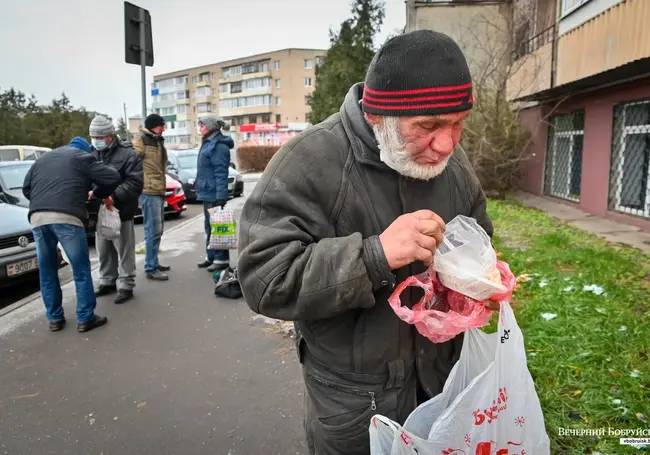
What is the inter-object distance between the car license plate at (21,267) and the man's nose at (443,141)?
6.03m

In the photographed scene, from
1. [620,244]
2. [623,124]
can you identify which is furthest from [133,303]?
[623,124]

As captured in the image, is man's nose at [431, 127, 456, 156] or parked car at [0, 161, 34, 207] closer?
man's nose at [431, 127, 456, 156]

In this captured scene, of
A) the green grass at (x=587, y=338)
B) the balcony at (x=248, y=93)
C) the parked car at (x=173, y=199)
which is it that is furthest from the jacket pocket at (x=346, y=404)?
the balcony at (x=248, y=93)

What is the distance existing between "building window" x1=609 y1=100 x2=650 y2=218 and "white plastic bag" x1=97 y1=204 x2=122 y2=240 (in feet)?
28.7

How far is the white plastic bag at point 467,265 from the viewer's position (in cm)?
140

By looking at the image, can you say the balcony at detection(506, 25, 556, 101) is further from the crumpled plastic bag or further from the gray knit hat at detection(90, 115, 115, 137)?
the crumpled plastic bag

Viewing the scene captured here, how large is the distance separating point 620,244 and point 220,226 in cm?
588

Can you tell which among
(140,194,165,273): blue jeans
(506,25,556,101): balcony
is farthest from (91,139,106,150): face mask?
(506,25,556,101): balcony

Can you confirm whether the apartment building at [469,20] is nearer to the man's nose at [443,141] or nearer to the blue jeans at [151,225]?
the blue jeans at [151,225]

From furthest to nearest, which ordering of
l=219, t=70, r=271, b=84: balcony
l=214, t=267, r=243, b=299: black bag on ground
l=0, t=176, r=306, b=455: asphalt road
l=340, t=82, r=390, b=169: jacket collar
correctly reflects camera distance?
1. l=219, t=70, r=271, b=84: balcony
2. l=214, t=267, r=243, b=299: black bag on ground
3. l=0, t=176, r=306, b=455: asphalt road
4. l=340, t=82, r=390, b=169: jacket collar

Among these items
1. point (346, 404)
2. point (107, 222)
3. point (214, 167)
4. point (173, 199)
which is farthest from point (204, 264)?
point (346, 404)

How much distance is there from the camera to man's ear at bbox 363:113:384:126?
1391mm

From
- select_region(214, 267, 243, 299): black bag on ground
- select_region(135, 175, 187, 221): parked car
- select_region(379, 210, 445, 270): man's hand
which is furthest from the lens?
select_region(135, 175, 187, 221): parked car

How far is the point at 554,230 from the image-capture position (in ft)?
26.6
